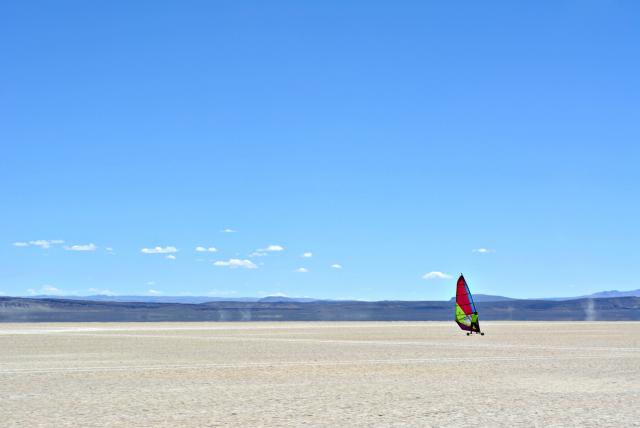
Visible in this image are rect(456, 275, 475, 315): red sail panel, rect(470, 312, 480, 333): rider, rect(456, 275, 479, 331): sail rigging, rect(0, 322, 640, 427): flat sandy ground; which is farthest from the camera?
rect(456, 275, 475, 315): red sail panel

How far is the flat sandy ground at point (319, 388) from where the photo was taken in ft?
61.9

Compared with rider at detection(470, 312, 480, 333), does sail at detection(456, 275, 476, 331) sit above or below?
above

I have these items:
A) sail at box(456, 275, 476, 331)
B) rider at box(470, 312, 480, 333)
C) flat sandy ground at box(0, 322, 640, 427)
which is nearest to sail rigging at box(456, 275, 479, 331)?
sail at box(456, 275, 476, 331)

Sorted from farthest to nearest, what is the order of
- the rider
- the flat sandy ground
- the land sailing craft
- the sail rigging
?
the sail rigging
the land sailing craft
the rider
the flat sandy ground

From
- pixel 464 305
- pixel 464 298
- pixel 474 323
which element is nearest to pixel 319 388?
A: pixel 474 323

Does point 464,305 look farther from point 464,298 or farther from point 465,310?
point 464,298

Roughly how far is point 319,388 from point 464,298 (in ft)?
151

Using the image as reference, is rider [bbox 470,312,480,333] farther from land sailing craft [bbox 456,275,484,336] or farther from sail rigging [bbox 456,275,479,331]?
sail rigging [bbox 456,275,479,331]

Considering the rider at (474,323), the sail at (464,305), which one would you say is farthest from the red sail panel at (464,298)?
the rider at (474,323)

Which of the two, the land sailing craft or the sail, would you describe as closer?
the land sailing craft

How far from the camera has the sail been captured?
68.1 metres

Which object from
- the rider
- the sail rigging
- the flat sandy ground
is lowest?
the flat sandy ground

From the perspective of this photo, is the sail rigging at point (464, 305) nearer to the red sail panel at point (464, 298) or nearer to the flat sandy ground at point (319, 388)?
the red sail panel at point (464, 298)

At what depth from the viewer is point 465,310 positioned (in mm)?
68938
